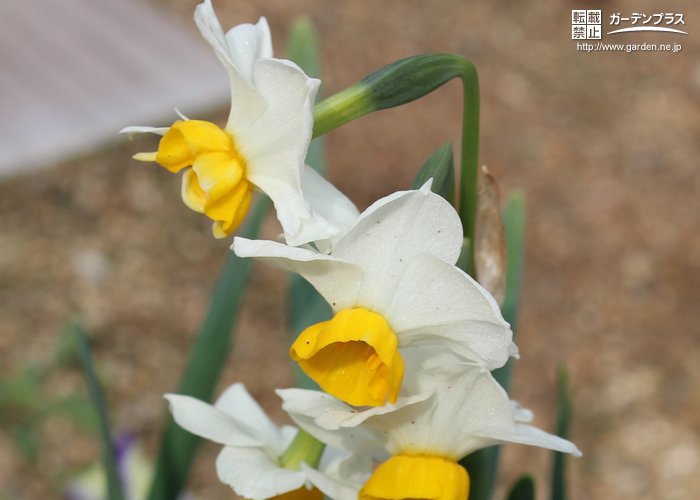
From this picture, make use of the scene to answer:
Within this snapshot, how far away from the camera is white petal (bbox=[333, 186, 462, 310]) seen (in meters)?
0.64

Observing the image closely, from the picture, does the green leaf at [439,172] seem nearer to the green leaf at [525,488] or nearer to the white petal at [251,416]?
the white petal at [251,416]

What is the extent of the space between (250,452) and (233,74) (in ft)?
0.96

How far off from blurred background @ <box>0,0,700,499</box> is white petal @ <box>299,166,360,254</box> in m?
1.47

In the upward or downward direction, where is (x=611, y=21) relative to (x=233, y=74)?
upward

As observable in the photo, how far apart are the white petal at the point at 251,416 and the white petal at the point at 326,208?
0.72 feet

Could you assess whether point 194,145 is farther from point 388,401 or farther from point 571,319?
point 571,319

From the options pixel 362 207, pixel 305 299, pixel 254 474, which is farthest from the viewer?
pixel 362 207

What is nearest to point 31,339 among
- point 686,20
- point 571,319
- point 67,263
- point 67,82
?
point 67,263

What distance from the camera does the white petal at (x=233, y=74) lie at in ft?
2.20

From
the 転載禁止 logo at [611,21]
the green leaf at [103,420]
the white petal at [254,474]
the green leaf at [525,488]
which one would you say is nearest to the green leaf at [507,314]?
the green leaf at [525,488]

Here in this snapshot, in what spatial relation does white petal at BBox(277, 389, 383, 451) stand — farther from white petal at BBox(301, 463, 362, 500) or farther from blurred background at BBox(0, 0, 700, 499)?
blurred background at BBox(0, 0, 700, 499)

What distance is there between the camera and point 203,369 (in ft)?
3.46

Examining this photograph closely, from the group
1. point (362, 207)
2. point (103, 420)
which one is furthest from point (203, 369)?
point (362, 207)

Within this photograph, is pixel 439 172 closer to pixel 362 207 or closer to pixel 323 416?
pixel 323 416
